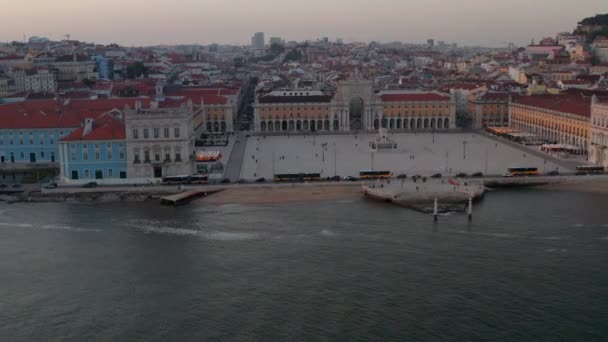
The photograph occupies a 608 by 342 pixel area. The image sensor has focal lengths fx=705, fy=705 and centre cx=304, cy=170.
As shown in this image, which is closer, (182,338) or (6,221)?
(182,338)

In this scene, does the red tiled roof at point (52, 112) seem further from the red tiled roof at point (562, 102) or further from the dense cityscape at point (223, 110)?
the red tiled roof at point (562, 102)

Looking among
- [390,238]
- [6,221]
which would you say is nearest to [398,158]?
[390,238]

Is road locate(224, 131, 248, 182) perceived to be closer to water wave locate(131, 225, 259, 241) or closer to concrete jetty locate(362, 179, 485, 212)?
concrete jetty locate(362, 179, 485, 212)

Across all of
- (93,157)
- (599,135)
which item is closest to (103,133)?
(93,157)

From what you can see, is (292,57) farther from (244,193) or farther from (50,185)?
(244,193)

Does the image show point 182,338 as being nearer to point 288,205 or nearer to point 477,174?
point 288,205

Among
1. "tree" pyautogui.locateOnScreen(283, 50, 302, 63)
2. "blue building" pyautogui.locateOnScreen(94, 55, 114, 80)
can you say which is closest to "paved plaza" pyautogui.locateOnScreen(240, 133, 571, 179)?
"blue building" pyautogui.locateOnScreen(94, 55, 114, 80)
